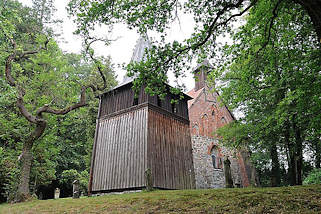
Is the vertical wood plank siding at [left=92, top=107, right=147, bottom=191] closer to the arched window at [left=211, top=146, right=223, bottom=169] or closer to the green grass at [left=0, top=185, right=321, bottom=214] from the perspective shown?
the green grass at [left=0, top=185, right=321, bottom=214]

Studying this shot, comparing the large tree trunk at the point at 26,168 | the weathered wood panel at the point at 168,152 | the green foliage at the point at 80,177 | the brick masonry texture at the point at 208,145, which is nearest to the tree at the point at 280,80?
the weathered wood panel at the point at 168,152

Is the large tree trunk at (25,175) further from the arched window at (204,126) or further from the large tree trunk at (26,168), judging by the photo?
the arched window at (204,126)

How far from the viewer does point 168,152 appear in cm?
1526

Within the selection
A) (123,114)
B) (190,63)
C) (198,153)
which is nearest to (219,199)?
(190,63)

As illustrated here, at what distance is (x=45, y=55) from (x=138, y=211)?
14.4 m

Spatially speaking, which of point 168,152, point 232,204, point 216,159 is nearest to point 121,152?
point 168,152

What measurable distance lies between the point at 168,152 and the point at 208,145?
880 cm

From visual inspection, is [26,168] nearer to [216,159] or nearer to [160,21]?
[160,21]

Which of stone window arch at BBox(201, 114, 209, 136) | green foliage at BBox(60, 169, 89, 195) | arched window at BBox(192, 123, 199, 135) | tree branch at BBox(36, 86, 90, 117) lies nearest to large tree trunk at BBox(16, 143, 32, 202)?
tree branch at BBox(36, 86, 90, 117)

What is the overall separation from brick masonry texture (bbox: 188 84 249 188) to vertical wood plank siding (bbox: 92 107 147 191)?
8.39m

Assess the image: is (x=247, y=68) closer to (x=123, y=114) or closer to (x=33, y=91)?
(x=123, y=114)

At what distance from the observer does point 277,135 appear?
1254 cm

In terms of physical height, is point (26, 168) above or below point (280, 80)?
below

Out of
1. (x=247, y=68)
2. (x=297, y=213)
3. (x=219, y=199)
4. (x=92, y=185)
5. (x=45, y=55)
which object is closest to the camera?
(x=297, y=213)
